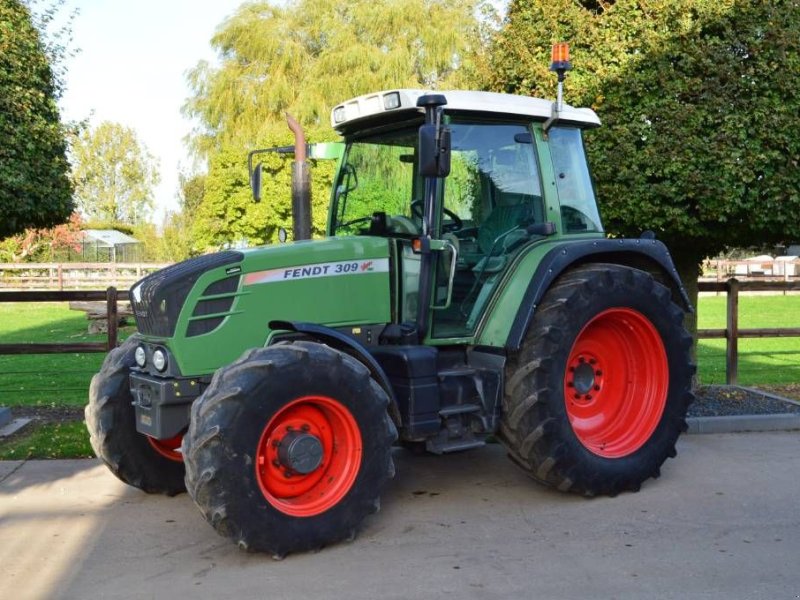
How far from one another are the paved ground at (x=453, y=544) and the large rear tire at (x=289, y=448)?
0.20 meters

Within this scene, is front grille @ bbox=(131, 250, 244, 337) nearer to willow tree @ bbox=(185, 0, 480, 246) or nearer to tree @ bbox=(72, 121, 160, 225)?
willow tree @ bbox=(185, 0, 480, 246)

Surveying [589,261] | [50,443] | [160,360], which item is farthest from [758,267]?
[160,360]

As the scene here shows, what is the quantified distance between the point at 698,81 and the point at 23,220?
6.02m

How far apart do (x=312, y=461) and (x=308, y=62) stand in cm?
2269

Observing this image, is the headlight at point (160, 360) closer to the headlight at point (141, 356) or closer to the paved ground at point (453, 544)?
the headlight at point (141, 356)

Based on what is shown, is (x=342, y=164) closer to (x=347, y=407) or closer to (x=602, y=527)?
(x=347, y=407)

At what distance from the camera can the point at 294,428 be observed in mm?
4922

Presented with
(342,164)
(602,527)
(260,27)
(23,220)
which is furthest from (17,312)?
(602,527)

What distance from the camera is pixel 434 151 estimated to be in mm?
5047

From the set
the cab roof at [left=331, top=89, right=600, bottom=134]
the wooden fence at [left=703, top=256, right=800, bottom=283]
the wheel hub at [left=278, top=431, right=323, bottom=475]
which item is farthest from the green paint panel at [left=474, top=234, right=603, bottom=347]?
the wooden fence at [left=703, top=256, right=800, bottom=283]

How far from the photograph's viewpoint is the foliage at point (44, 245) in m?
37.2

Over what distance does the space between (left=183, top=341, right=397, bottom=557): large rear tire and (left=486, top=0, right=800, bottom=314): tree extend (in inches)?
149

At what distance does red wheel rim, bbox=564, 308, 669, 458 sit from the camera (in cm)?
612

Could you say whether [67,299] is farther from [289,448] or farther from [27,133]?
[289,448]
